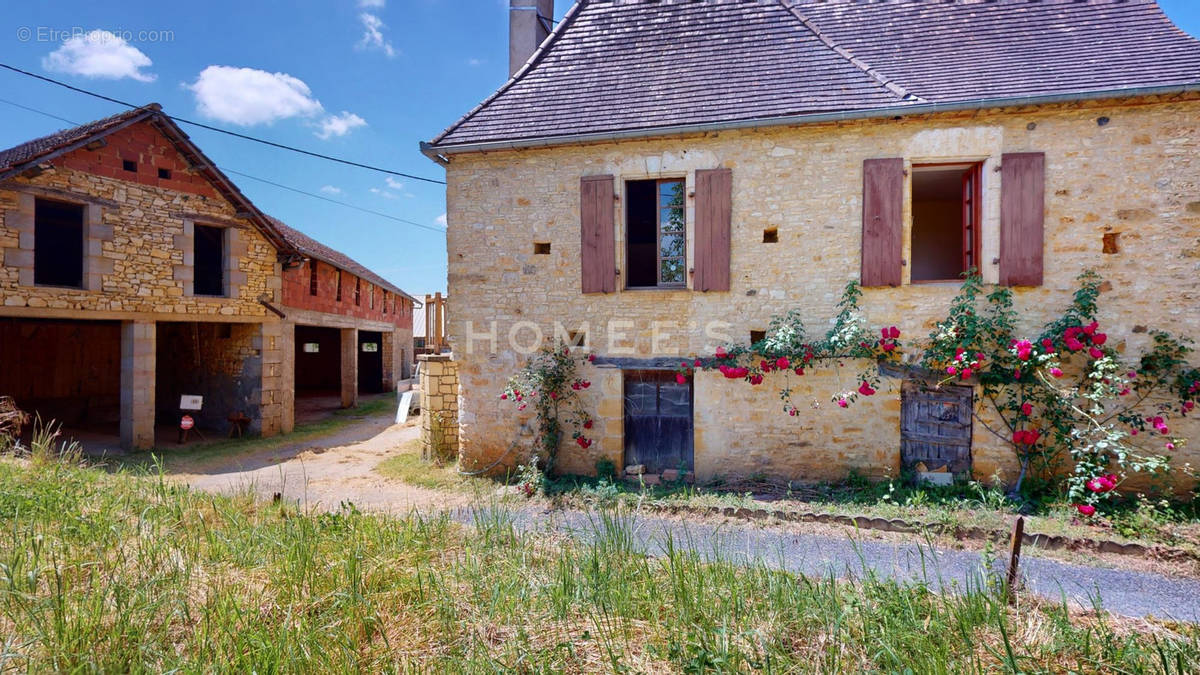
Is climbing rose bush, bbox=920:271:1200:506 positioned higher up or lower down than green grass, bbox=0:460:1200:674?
higher up

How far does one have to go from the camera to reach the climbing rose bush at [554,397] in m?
6.38

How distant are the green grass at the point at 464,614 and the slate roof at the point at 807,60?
17.3 feet

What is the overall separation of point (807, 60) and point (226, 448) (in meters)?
12.0

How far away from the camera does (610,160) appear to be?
6320mm

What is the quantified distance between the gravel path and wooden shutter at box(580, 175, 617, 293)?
9.76 ft

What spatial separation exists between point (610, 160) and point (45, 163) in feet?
29.4

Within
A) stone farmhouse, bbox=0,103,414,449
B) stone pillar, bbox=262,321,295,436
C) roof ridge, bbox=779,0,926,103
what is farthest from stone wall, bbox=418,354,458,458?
roof ridge, bbox=779,0,926,103

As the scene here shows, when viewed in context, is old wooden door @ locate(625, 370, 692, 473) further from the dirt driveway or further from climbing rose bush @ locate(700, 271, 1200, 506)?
the dirt driveway

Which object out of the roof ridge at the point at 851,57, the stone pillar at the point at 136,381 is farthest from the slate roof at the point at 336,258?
the roof ridge at the point at 851,57

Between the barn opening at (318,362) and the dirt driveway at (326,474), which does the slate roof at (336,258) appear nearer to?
the barn opening at (318,362)

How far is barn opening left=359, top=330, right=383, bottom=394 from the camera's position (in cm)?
1802

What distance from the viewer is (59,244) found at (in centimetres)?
882

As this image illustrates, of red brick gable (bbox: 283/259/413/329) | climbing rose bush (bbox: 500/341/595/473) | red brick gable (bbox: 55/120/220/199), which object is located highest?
red brick gable (bbox: 55/120/220/199)

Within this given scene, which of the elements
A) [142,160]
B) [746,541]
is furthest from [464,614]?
[142,160]
